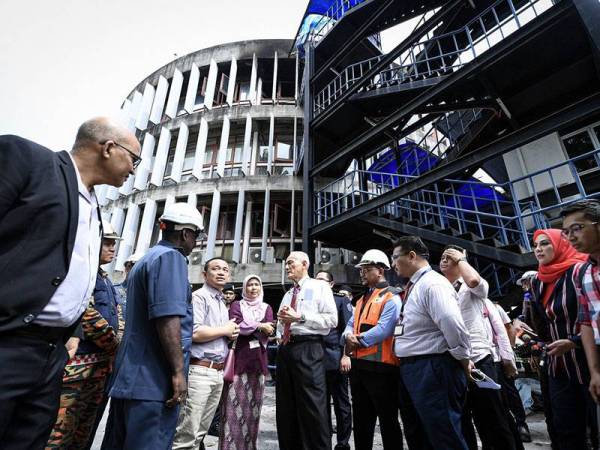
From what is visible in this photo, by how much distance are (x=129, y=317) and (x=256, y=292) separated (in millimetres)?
1907

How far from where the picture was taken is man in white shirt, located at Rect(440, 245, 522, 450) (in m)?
2.55

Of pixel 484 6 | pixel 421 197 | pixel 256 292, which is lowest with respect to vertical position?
pixel 256 292

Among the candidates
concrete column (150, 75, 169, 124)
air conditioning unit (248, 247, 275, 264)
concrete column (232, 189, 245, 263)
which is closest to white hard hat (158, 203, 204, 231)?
air conditioning unit (248, 247, 275, 264)

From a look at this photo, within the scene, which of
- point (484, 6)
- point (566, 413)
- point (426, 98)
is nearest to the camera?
point (566, 413)

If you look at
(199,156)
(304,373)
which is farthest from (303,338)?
(199,156)

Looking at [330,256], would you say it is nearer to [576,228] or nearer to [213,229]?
[213,229]

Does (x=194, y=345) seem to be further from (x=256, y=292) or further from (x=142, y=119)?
(x=142, y=119)

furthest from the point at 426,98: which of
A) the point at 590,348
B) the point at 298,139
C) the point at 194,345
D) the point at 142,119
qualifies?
the point at 142,119

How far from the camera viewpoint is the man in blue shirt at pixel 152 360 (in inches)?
62.6

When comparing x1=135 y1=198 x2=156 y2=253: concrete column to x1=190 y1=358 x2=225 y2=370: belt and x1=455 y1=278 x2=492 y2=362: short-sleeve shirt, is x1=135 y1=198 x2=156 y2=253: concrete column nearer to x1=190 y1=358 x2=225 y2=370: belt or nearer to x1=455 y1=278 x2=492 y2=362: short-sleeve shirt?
x1=190 y1=358 x2=225 y2=370: belt

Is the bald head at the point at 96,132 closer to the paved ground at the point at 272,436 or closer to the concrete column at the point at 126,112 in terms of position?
the paved ground at the point at 272,436

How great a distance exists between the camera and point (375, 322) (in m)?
2.83

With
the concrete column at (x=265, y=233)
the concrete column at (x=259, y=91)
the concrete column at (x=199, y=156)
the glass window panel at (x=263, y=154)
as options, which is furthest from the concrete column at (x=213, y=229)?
the concrete column at (x=259, y=91)

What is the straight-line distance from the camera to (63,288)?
47.9 inches
